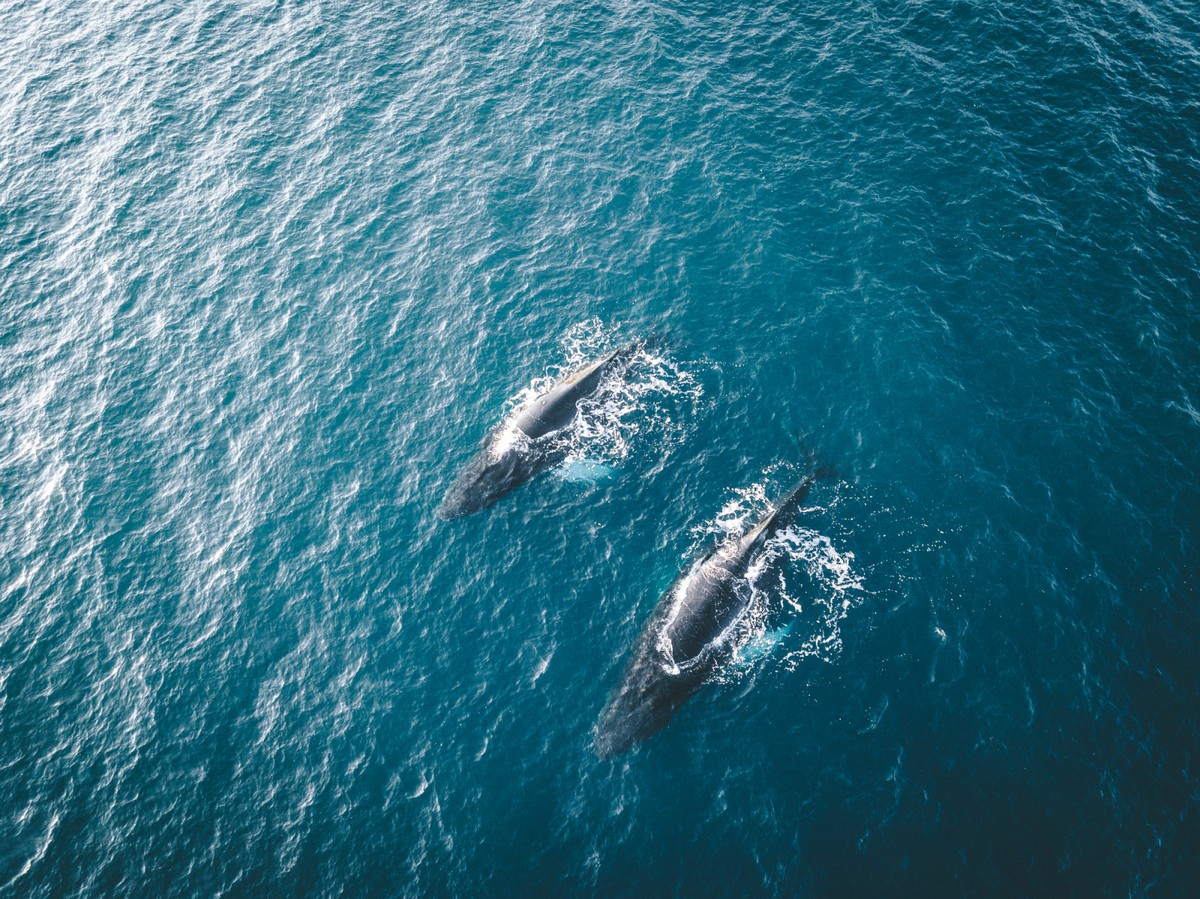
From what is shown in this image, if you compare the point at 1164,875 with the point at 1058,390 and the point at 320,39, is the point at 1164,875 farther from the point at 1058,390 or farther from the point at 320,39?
the point at 320,39

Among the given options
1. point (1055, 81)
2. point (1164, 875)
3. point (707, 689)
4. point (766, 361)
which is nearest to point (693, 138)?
point (766, 361)

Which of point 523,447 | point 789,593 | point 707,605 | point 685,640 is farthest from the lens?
point 523,447

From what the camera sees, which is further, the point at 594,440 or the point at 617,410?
the point at 617,410

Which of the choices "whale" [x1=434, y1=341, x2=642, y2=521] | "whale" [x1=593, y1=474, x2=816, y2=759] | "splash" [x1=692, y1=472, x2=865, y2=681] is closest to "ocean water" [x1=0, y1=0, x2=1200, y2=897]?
"splash" [x1=692, y1=472, x2=865, y2=681]

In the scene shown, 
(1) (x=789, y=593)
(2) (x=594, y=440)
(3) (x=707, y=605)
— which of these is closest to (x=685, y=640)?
(3) (x=707, y=605)

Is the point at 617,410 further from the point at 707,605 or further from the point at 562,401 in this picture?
the point at 707,605

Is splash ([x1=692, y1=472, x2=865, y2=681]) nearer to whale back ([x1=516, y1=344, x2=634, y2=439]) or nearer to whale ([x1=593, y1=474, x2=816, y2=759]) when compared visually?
whale ([x1=593, y1=474, x2=816, y2=759])

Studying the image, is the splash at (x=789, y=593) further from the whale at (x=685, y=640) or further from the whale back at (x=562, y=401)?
the whale back at (x=562, y=401)
